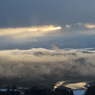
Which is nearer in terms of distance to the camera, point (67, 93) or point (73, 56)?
point (67, 93)

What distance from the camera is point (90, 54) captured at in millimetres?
175625

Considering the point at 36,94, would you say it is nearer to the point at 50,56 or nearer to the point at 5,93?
the point at 5,93

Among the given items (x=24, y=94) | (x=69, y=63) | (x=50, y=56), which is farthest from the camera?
(x=50, y=56)

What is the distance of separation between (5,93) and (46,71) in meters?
72.1

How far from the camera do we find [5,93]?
54.8 meters

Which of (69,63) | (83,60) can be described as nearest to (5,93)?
(69,63)

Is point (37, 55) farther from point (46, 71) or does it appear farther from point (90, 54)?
point (46, 71)

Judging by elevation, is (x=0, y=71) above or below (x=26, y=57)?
below

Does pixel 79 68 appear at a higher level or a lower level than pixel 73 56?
lower

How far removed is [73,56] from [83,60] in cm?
1156

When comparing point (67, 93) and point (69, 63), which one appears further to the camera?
point (69, 63)

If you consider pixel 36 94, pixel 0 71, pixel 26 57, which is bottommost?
pixel 36 94

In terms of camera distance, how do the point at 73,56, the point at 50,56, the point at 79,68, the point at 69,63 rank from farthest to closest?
the point at 50,56
the point at 73,56
the point at 69,63
the point at 79,68

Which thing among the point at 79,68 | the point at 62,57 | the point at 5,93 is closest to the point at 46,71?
the point at 79,68
